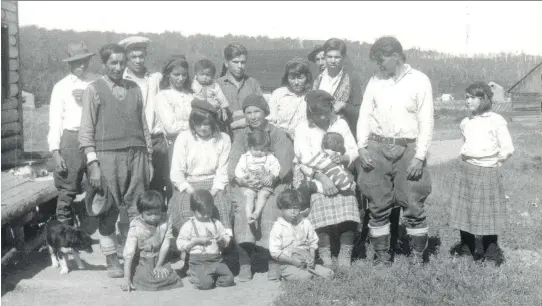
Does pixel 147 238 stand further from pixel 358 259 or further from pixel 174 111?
pixel 358 259

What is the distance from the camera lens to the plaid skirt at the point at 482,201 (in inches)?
196

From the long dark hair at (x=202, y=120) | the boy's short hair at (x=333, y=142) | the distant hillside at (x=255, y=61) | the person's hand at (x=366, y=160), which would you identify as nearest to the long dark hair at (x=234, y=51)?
the long dark hair at (x=202, y=120)

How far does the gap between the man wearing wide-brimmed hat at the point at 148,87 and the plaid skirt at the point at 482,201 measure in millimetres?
2993

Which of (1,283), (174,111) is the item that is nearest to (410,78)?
(174,111)

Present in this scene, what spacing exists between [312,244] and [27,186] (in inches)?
127

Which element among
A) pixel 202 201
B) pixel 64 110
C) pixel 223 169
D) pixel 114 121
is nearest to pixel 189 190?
pixel 202 201

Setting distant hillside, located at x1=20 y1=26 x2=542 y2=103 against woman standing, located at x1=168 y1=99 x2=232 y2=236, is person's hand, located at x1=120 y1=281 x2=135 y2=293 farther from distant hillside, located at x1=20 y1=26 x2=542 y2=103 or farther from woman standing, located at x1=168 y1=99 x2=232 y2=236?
distant hillside, located at x1=20 y1=26 x2=542 y2=103

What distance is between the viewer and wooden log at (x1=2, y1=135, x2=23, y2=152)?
783 centimetres

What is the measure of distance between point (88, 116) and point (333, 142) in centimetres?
222

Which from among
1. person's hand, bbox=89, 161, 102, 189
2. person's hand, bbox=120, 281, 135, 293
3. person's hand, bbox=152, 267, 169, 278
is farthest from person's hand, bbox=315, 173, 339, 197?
person's hand, bbox=89, 161, 102, 189

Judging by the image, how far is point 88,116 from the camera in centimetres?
487

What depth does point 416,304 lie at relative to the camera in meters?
4.13

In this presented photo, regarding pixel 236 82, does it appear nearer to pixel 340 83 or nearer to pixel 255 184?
pixel 340 83

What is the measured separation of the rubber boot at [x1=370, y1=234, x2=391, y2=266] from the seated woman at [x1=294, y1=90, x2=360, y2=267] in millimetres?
221
